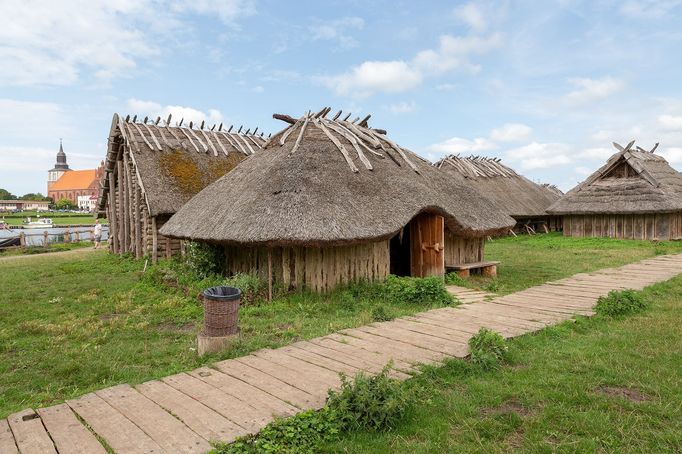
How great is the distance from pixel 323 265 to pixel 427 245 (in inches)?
126

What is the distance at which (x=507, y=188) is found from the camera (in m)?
31.0

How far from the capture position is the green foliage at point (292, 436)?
372 centimetres

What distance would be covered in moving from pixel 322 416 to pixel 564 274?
1129cm

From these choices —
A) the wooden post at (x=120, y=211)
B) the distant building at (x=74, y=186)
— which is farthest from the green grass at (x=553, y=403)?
the distant building at (x=74, y=186)

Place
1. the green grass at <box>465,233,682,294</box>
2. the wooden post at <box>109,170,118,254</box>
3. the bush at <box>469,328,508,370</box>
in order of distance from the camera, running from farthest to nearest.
→ the wooden post at <box>109,170,118,254</box> < the green grass at <box>465,233,682,294</box> < the bush at <box>469,328,508,370</box>

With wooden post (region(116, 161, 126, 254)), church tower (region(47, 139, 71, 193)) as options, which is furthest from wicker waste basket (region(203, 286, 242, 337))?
church tower (region(47, 139, 71, 193))

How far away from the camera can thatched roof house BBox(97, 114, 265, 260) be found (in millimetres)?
17922

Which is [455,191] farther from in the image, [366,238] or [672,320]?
[672,320]

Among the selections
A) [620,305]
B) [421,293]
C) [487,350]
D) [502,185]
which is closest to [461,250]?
[421,293]

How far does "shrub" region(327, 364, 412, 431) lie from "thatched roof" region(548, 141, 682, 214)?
77.4ft

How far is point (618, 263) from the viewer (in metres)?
15.8

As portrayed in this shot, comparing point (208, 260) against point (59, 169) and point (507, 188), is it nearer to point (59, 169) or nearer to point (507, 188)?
point (507, 188)

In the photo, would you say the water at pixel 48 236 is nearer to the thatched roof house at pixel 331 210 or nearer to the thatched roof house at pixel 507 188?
the thatched roof house at pixel 331 210

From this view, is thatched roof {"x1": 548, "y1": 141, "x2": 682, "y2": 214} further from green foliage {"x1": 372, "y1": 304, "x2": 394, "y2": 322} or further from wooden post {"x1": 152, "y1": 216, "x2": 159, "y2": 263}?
wooden post {"x1": 152, "y1": 216, "x2": 159, "y2": 263}
